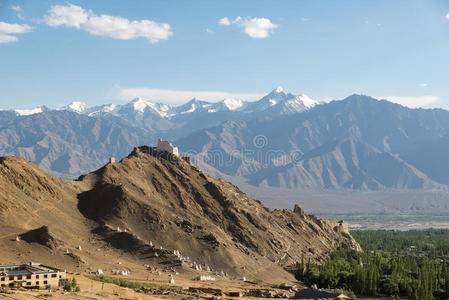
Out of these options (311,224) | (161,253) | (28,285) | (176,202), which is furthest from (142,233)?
(311,224)

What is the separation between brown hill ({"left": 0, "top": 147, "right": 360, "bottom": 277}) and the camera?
378 feet

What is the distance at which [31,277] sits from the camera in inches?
3420

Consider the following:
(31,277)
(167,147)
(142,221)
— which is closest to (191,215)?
(142,221)

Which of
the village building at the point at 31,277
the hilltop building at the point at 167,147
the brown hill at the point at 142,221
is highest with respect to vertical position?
the hilltop building at the point at 167,147

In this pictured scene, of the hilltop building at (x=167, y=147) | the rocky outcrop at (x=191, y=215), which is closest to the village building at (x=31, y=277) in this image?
the rocky outcrop at (x=191, y=215)

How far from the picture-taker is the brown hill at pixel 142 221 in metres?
115

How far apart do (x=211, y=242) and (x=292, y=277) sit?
20.1m

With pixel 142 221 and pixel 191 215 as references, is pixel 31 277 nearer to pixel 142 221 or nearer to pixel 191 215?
pixel 142 221

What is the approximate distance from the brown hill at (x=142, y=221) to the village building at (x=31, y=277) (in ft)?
44.4

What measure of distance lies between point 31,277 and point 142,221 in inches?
1816

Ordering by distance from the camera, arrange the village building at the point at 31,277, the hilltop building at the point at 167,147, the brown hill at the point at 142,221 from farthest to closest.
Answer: the hilltop building at the point at 167,147
the brown hill at the point at 142,221
the village building at the point at 31,277

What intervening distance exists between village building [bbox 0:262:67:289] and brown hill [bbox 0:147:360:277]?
13520 millimetres

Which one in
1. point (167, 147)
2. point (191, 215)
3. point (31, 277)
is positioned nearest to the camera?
point (31, 277)

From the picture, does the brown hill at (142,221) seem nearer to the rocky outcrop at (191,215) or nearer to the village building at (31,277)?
the rocky outcrop at (191,215)
